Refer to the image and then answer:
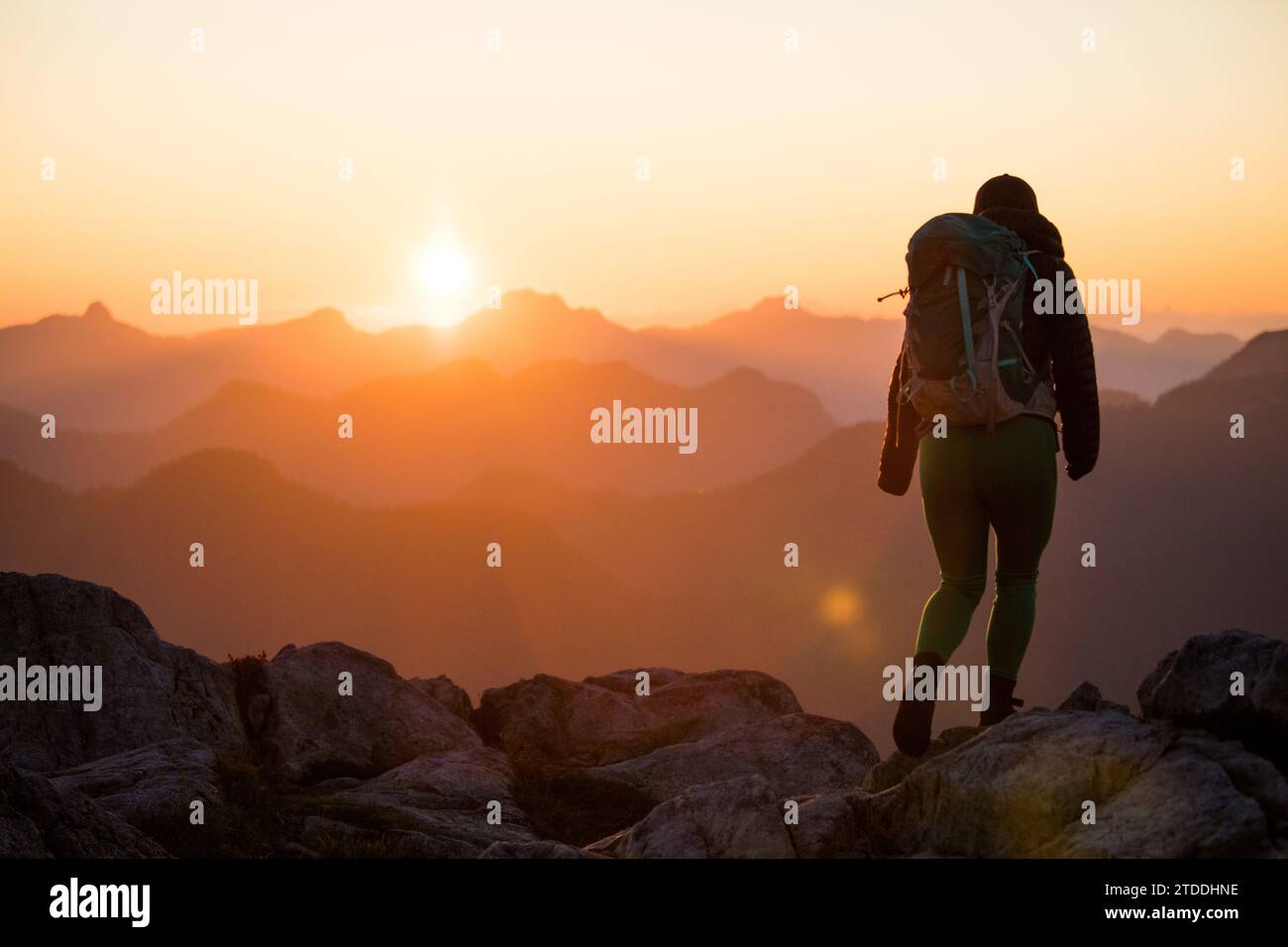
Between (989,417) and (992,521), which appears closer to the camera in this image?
(989,417)

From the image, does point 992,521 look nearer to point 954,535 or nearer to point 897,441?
point 954,535

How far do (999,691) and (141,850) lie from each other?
20.5ft

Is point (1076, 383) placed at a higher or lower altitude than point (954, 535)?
higher

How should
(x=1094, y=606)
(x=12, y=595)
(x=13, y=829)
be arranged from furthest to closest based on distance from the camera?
(x=1094, y=606) → (x=12, y=595) → (x=13, y=829)

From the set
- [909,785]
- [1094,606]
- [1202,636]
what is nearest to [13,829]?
[909,785]

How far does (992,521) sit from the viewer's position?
10.6 m

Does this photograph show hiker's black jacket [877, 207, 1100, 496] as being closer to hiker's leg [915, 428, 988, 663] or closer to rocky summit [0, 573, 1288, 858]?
hiker's leg [915, 428, 988, 663]

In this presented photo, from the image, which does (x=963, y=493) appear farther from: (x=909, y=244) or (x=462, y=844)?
(x=462, y=844)

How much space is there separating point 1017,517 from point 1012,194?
249 centimetres

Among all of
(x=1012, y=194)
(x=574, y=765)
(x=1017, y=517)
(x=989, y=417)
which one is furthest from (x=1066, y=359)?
(x=574, y=765)

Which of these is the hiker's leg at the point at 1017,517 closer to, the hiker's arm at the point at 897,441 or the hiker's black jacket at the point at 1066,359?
the hiker's black jacket at the point at 1066,359

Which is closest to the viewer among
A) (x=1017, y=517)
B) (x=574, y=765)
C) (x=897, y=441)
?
(x=1017, y=517)

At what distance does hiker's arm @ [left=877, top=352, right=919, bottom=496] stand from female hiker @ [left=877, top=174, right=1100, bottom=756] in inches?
19.8
